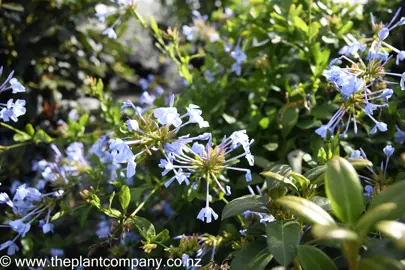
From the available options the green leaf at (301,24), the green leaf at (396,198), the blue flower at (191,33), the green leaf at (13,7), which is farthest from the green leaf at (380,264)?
the green leaf at (13,7)

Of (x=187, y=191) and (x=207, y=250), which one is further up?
(x=187, y=191)

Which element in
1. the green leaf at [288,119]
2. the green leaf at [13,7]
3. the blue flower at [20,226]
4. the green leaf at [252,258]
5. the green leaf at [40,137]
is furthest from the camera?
the green leaf at [13,7]

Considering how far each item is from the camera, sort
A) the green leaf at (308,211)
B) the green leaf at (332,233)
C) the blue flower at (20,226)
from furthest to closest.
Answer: the blue flower at (20,226)
the green leaf at (308,211)
the green leaf at (332,233)

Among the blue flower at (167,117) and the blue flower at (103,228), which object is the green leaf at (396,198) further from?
the blue flower at (103,228)

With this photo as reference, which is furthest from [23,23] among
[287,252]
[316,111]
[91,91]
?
[287,252]

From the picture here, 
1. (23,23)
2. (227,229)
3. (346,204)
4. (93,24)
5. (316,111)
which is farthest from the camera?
(93,24)

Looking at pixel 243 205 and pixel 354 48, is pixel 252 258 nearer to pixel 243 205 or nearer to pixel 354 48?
pixel 243 205

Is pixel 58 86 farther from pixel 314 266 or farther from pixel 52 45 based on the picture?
pixel 314 266
